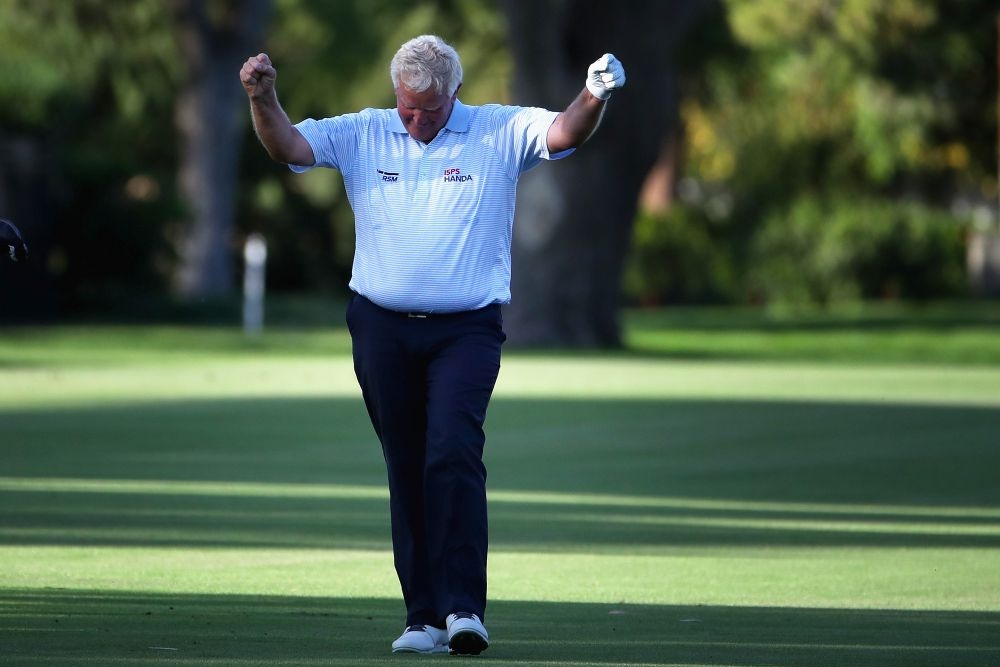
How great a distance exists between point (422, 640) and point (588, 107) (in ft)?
5.55

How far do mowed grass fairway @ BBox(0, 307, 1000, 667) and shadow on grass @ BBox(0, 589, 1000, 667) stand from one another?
0.8 inches

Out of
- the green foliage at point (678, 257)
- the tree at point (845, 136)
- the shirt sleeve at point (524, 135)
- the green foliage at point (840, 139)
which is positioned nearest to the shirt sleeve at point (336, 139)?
the shirt sleeve at point (524, 135)

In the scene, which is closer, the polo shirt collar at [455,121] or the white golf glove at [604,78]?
the white golf glove at [604,78]

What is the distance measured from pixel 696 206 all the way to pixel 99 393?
37.2m

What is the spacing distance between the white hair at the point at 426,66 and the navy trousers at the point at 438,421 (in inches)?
27.6

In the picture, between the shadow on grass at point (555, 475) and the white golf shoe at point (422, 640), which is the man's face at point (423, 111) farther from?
the shadow on grass at point (555, 475)

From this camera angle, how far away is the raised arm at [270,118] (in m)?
6.96

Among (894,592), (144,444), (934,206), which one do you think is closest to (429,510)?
(894,592)

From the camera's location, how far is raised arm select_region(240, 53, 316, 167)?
6.96m

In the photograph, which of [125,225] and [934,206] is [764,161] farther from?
[125,225]

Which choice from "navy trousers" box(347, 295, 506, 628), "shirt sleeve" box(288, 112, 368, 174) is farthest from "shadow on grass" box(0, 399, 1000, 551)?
"shirt sleeve" box(288, 112, 368, 174)

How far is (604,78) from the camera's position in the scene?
22.5 ft

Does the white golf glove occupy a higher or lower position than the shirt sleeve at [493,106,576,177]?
higher

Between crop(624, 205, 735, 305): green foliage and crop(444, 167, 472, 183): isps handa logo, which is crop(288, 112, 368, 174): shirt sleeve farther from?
crop(624, 205, 735, 305): green foliage
